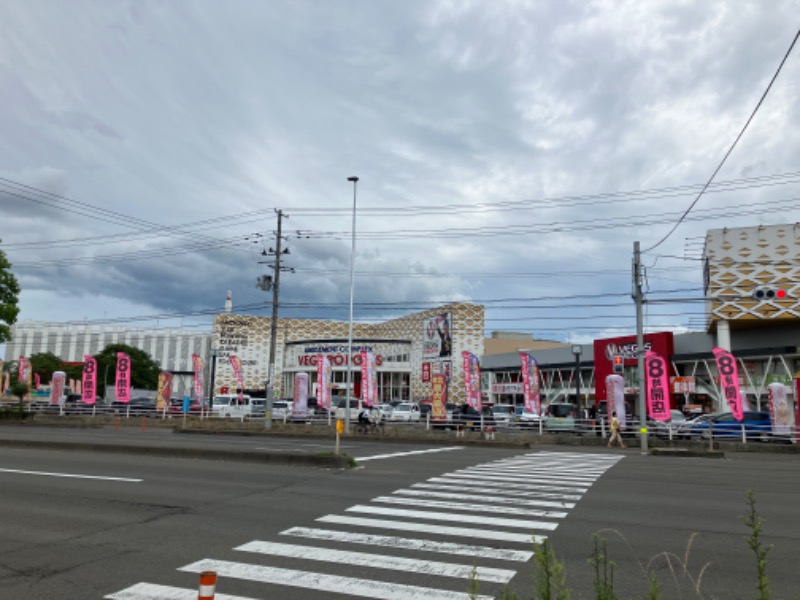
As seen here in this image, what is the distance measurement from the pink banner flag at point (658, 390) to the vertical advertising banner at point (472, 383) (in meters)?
10.2

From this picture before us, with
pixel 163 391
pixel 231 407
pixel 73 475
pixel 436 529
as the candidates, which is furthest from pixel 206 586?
pixel 231 407

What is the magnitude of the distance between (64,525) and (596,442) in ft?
80.6

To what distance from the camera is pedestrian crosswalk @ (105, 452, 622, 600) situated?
5.76 m

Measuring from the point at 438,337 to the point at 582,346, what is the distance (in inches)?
576

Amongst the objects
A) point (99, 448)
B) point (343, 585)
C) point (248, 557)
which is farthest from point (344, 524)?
point (99, 448)

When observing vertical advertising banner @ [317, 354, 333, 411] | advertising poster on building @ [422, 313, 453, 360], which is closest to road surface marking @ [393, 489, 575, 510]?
vertical advertising banner @ [317, 354, 333, 411]

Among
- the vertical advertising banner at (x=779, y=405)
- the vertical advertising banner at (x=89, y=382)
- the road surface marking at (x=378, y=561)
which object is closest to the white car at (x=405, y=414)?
the vertical advertising banner at (x=89, y=382)

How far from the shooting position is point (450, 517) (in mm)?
9078

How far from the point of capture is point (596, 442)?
28375 millimetres

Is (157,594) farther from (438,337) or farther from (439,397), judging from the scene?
(438,337)

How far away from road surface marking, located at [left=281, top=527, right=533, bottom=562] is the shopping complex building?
54.1ft

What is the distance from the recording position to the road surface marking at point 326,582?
18.2ft

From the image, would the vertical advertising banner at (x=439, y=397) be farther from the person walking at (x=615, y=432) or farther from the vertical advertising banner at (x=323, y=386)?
the person walking at (x=615, y=432)

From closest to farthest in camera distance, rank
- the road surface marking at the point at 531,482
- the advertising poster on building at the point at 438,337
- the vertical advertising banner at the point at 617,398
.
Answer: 1. the road surface marking at the point at 531,482
2. the vertical advertising banner at the point at 617,398
3. the advertising poster on building at the point at 438,337
